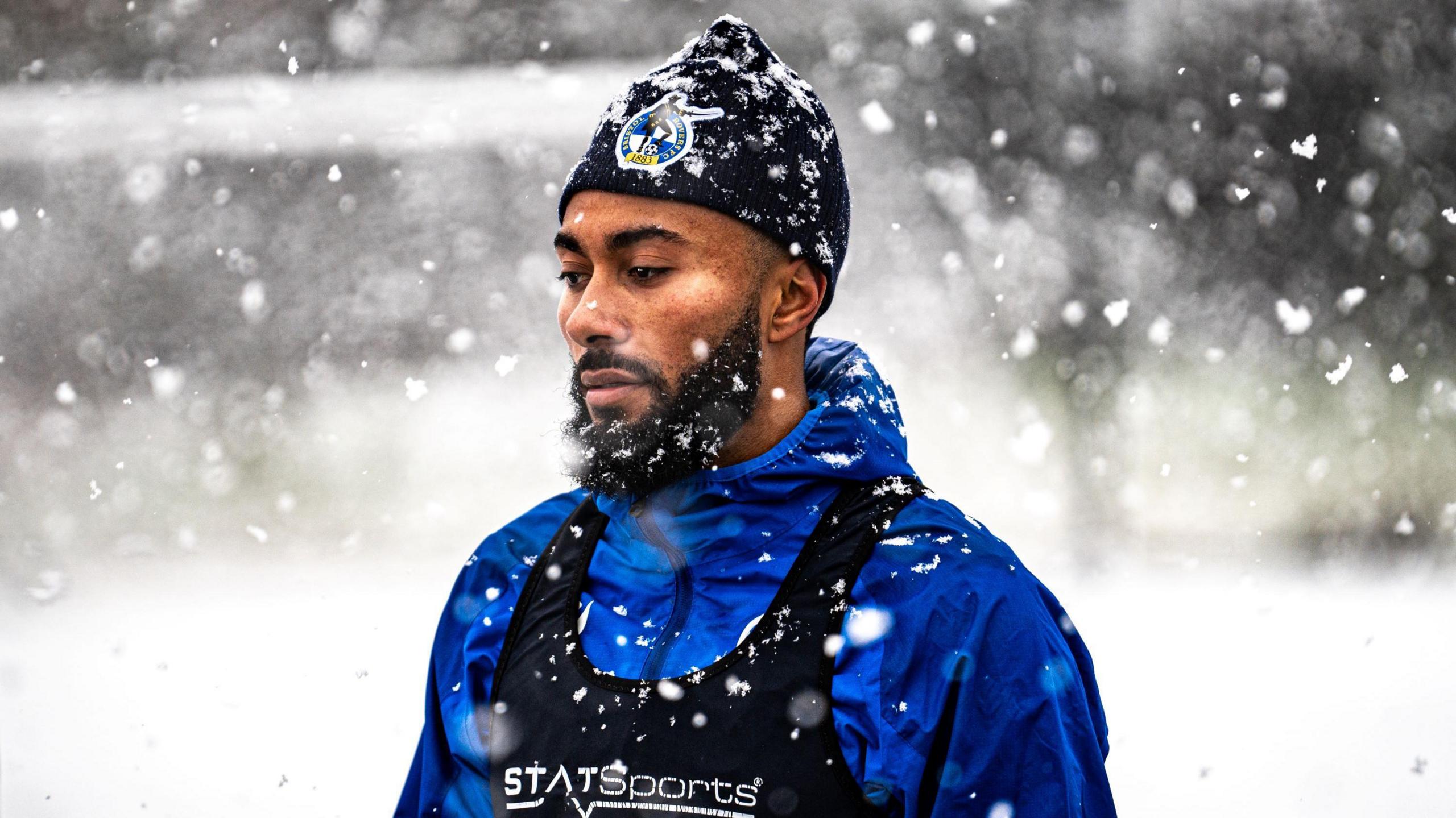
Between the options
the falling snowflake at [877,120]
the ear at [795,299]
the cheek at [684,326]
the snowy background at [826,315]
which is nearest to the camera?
the cheek at [684,326]

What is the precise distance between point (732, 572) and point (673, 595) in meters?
0.09

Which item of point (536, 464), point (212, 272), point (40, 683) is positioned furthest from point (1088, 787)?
point (212, 272)

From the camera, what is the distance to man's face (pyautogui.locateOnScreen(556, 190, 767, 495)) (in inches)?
53.7

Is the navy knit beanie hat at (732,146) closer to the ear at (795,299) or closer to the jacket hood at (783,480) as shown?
the ear at (795,299)

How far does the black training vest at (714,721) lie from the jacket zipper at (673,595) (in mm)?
34

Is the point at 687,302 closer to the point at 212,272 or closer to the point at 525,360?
the point at 525,360

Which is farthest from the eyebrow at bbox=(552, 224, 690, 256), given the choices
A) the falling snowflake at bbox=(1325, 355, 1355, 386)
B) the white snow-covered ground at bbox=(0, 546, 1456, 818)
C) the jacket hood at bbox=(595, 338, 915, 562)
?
the falling snowflake at bbox=(1325, 355, 1355, 386)

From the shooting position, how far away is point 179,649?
384cm

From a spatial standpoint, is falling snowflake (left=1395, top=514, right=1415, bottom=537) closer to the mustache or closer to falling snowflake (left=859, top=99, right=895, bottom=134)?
falling snowflake (left=859, top=99, right=895, bottom=134)

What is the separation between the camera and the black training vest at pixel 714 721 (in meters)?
1.11

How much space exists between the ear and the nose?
0.22m

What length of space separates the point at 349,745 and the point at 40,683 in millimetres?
1297

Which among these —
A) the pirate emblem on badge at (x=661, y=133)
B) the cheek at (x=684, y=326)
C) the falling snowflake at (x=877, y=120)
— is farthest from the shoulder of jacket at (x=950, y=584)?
the falling snowflake at (x=877, y=120)

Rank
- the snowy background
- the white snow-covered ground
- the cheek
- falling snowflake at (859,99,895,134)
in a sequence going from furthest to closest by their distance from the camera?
falling snowflake at (859,99,895,134), the snowy background, the white snow-covered ground, the cheek
